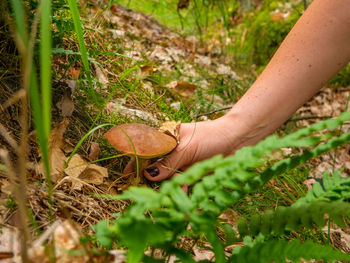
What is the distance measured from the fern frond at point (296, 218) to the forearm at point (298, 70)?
3.17 ft

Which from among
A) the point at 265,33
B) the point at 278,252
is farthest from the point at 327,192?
the point at 265,33

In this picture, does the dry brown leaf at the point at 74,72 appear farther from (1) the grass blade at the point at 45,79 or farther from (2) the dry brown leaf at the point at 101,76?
(1) the grass blade at the point at 45,79

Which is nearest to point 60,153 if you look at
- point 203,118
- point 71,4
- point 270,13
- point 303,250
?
point 71,4

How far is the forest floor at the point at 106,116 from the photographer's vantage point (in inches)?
54.3

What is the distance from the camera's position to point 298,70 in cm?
185

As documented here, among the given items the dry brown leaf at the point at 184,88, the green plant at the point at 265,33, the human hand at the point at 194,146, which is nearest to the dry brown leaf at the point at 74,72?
the human hand at the point at 194,146

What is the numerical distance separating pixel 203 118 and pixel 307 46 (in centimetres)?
115

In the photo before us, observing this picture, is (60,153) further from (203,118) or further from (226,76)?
(226,76)

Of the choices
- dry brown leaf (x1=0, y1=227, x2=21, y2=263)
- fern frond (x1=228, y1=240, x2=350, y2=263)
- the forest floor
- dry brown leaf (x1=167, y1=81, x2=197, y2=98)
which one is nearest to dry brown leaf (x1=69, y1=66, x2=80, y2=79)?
the forest floor

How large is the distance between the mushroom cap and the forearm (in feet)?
2.09

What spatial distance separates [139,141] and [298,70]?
1.12m

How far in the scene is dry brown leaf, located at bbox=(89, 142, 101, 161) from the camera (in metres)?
1.77

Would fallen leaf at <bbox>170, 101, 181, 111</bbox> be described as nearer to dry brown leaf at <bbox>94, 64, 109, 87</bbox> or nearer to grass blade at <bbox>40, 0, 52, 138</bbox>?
dry brown leaf at <bbox>94, 64, 109, 87</bbox>

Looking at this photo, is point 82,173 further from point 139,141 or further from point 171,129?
point 171,129
